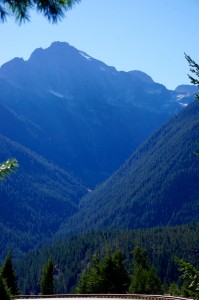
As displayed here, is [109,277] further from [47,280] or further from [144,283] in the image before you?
[47,280]

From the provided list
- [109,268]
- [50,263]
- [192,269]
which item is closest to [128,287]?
[109,268]

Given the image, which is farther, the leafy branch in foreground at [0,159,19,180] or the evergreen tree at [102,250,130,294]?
the evergreen tree at [102,250,130,294]

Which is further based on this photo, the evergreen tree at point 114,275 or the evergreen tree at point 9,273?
the evergreen tree at point 114,275

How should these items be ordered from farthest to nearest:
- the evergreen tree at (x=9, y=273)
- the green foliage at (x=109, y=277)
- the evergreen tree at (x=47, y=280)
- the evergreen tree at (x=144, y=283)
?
the evergreen tree at (x=47, y=280) → the green foliage at (x=109, y=277) → the evergreen tree at (x=9, y=273) → the evergreen tree at (x=144, y=283)

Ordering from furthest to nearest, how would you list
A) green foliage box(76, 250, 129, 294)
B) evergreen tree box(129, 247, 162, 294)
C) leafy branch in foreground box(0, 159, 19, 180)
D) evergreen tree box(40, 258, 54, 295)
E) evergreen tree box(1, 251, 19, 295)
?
evergreen tree box(40, 258, 54, 295) → green foliage box(76, 250, 129, 294) → evergreen tree box(1, 251, 19, 295) → evergreen tree box(129, 247, 162, 294) → leafy branch in foreground box(0, 159, 19, 180)

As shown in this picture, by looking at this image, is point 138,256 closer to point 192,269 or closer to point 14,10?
point 192,269

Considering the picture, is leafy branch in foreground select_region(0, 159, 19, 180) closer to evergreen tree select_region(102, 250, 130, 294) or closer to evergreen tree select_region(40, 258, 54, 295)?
evergreen tree select_region(102, 250, 130, 294)

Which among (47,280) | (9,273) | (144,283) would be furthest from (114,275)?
(9,273)

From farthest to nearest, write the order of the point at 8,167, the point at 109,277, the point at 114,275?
the point at 114,275 → the point at 109,277 → the point at 8,167

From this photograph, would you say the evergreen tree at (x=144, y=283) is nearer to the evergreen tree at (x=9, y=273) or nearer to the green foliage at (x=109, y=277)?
the green foliage at (x=109, y=277)

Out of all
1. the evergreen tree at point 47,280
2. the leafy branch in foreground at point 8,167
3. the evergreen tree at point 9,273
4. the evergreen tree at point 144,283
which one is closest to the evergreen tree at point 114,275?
the evergreen tree at point 144,283

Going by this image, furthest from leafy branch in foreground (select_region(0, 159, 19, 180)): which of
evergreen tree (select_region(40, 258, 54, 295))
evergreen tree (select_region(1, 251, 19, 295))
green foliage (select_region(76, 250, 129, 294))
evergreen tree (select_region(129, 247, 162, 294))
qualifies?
evergreen tree (select_region(40, 258, 54, 295))

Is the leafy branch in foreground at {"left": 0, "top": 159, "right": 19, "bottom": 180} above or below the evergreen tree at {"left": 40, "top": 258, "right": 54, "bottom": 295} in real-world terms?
below

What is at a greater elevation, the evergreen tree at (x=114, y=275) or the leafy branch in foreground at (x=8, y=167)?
the evergreen tree at (x=114, y=275)
